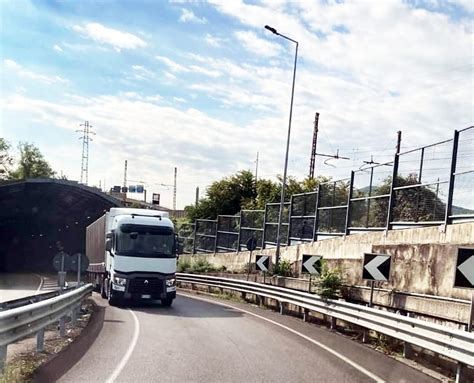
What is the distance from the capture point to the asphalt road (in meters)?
9.00

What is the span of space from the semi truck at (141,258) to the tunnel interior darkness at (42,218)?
3096cm

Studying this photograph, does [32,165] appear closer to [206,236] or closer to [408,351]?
[206,236]

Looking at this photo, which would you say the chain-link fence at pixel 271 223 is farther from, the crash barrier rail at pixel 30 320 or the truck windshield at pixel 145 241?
the crash barrier rail at pixel 30 320

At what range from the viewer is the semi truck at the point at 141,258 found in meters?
22.0

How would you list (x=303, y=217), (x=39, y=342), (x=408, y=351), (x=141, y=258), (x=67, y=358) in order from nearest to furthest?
1. (x=67, y=358)
2. (x=39, y=342)
3. (x=408, y=351)
4. (x=141, y=258)
5. (x=303, y=217)

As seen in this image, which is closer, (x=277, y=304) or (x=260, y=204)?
(x=277, y=304)

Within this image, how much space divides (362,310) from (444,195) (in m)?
3.90

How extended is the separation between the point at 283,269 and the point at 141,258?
6963 millimetres

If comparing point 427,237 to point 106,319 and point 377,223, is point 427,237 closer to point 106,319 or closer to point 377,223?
point 377,223

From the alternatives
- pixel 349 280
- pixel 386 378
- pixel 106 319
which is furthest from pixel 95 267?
pixel 386 378

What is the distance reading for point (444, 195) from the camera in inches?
606

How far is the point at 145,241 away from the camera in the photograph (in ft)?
74.1

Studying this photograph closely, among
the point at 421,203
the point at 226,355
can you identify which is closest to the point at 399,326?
the point at 226,355

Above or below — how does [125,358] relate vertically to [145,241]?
below
